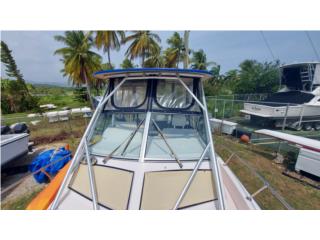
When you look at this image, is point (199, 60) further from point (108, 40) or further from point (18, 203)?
point (18, 203)

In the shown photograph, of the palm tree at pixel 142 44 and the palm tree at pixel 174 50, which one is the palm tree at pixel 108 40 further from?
the palm tree at pixel 174 50

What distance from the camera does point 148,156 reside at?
1678mm

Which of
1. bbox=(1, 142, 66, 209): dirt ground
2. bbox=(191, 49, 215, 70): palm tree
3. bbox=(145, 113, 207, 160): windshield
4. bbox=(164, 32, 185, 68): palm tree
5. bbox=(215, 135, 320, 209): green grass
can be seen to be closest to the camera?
bbox=(145, 113, 207, 160): windshield

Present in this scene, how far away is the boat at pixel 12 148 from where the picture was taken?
12.0 feet

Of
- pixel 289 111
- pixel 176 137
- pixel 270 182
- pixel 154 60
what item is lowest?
pixel 270 182

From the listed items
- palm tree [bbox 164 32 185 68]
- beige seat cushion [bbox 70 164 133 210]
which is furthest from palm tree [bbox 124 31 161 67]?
beige seat cushion [bbox 70 164 133 210]

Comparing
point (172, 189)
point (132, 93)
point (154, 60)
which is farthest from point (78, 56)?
point (172, 189)

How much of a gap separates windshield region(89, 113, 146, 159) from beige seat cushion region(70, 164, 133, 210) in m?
0.20

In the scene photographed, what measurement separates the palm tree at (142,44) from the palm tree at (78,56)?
335 centimetres

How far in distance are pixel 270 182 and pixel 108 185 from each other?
12.4 ft

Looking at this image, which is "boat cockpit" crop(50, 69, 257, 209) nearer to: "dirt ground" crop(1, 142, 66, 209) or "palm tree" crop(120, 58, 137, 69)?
"dirt ground" crop(1, 142, 66, 209)

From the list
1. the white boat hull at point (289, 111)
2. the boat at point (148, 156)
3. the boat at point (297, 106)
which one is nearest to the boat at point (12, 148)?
the boat at point (148, 156)

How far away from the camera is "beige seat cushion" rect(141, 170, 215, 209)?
135 centimetres

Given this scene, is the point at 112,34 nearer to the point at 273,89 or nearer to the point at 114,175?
the point at 114,175
